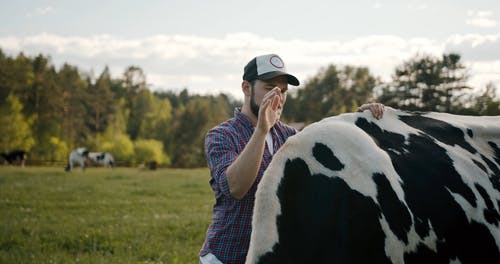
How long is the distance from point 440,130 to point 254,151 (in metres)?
1.63

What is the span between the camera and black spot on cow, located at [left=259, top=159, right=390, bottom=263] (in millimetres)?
2350

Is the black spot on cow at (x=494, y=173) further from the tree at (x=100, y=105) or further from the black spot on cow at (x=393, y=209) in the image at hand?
the tree at (x=100, y=105)

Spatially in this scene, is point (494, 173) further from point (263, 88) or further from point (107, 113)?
point (107, 113)

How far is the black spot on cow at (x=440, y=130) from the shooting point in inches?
139

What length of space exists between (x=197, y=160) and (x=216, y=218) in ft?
258

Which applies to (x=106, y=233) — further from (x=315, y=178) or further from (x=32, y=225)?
(x=315, y=178)

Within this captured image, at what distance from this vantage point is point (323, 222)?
7.85 feet

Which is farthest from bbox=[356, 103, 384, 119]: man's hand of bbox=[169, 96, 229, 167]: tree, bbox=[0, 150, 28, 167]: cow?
bbox=[169, 96, 229, 167]: tree

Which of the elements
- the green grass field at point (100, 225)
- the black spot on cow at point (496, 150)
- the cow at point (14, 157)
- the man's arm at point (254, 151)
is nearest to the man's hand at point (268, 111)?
the man's arm at point (254, 151)

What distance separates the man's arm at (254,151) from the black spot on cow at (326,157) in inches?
10.6

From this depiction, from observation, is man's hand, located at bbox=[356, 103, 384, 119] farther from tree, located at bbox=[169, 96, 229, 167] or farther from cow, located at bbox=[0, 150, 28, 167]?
tree, located at bbox=[169, 96, 229, 167]

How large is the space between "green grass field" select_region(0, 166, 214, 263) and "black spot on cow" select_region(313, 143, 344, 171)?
17.9 ft

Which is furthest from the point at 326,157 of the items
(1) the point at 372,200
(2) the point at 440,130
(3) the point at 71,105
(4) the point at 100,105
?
(4) the point at 100,105

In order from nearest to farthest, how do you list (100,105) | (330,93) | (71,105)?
(71,105) → (330,93) → (100,105)
